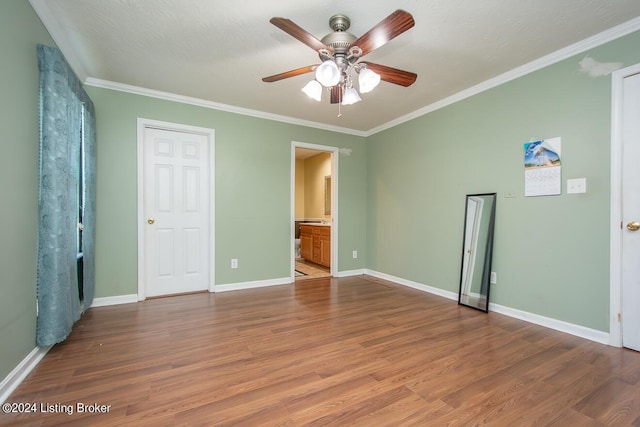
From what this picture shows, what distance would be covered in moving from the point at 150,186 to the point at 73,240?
124 centimetres

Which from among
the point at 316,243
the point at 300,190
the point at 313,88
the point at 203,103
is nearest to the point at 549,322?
the point at 313,88

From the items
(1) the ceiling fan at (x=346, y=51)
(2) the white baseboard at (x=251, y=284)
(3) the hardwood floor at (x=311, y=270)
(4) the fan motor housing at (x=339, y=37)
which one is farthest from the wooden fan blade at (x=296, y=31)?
(3) the hardwood floor at (x=311, y=270)

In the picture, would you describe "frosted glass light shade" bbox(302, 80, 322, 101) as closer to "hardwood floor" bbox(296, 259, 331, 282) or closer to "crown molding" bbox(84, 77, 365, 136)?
"crown molding" bbox(84, 77, 365, 136)

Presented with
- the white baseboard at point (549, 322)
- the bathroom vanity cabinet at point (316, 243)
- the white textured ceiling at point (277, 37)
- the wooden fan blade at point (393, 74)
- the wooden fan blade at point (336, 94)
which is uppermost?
the white textured ceiling at point (277, 37)

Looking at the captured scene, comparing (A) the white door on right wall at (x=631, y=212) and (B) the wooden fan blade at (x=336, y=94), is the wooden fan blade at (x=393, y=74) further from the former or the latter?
(A) the white door on right wall at (x=631, y=212)

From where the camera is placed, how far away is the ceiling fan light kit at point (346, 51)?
1.64 metres

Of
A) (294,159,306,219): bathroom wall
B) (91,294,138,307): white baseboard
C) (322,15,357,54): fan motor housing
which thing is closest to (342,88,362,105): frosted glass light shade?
(322,15,357,54): fan motor housing

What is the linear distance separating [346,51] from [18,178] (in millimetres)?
2252

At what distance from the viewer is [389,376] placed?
70.8 inches

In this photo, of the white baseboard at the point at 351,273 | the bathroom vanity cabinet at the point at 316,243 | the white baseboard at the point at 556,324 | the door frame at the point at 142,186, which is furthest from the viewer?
the bathroom vanity cabinet at the point at 316,243

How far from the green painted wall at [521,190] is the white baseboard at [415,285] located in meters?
0.07

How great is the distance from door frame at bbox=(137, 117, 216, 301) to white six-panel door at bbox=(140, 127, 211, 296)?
5 cm

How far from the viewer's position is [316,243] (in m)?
5.59

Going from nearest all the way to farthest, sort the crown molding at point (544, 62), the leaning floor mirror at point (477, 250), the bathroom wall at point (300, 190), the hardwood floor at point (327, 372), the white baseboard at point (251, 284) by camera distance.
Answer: the hardwood floor at point (327, 372), the crown molding at point (544, 62), the leaning floor mirror at point (477, 250), the white baseboard at point (251, 284), the bathroom wall at point (300, 190)
